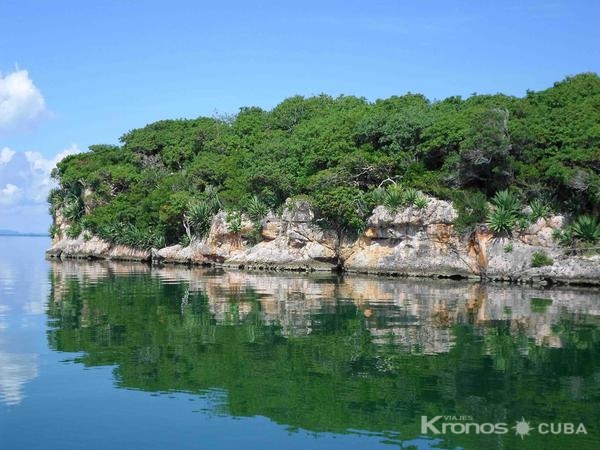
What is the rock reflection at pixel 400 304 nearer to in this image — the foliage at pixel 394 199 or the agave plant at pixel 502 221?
the agave plant at pixel 502 221

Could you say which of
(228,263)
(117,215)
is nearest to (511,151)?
(228,263)

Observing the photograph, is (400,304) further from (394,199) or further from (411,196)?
(394,199)

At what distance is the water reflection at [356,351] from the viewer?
1427 centimetres

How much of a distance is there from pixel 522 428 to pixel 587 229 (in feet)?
104

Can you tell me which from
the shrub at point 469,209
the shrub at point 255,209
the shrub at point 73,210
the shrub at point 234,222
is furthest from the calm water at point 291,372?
the shrub at point 73,210

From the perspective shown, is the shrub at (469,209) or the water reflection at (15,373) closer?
the water reflection at (15,373)

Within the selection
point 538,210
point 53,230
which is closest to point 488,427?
point 538,210

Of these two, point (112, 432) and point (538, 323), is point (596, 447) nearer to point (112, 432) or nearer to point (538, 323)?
point (112, 432)

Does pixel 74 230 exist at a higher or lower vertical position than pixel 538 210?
lower

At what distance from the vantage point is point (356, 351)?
20203 millimetres

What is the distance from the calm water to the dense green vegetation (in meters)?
14.5

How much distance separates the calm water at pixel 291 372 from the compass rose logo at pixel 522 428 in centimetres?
15

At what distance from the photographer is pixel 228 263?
60.4 meters

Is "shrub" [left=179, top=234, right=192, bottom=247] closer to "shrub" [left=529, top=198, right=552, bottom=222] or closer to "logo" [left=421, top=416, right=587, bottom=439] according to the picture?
"shrub" [left=529, top=198, right=552, bottom=222]
